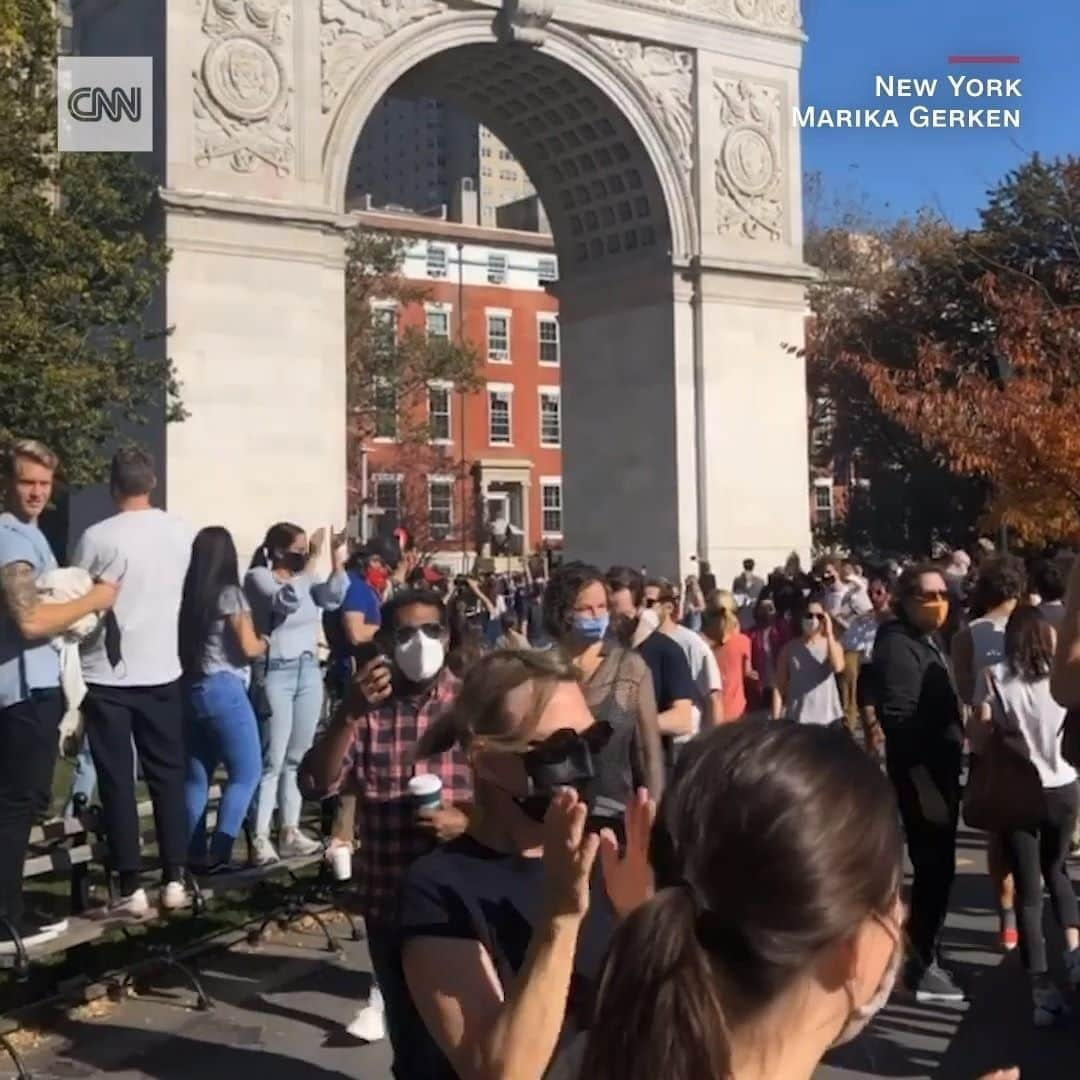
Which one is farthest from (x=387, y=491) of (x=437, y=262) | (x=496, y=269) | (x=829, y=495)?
(x=829, y=495)

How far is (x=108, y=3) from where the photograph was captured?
71.5 feet

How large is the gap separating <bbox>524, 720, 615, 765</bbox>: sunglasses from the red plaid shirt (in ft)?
2.23

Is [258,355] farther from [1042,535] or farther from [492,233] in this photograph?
[492,233]

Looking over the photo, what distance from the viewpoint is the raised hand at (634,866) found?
214cm

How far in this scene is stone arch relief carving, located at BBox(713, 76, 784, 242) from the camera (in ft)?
84.9

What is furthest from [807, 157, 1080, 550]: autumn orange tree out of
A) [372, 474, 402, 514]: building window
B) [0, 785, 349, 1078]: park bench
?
[372, 474, 402, 514]: building window

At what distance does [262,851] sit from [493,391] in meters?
57.4

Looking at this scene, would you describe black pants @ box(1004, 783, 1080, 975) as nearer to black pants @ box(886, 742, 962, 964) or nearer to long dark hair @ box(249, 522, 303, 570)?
black pants @ box(886, 742, 962, 964)

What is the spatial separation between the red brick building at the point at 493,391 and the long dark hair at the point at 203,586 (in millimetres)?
52487

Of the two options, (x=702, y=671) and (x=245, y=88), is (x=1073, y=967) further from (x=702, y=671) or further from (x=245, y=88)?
(x=245, y=88)

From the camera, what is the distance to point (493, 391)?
65.1 m

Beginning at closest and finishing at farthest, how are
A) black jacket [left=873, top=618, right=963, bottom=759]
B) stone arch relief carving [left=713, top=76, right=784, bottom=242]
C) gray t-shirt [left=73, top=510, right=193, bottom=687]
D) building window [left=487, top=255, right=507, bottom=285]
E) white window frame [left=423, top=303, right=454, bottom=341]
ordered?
gray t-shirt [left=73, top=510, right=193, bottom=687] < black jacket [left=873, top=618, right=963, bottom=759] < stone arch relief carving [left=713, top=76, right=784, bottom=242] < white window frame [left=423, top=303, right=454, bottom=341] < building window [left=487, top=255, right=507, bottom=285]

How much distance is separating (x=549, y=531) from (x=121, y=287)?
153 ft

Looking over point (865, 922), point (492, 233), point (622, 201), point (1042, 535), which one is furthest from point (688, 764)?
point (492, 233)
